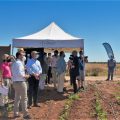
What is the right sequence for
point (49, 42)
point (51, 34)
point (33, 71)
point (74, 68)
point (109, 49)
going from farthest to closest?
point (109, 49) → point (51, 34) → point (49, 42) → point (74, 68) → point (33, 71)

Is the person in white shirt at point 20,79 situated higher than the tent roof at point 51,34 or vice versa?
the tent roof at point 51,34

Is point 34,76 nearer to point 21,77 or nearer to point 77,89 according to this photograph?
point 21,77

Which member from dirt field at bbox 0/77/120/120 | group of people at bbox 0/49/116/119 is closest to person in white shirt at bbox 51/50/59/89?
group of people at bbox 0/49/116/119

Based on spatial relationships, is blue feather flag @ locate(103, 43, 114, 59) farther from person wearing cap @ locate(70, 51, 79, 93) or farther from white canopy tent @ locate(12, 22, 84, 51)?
person wearing cap @ locate(70, 51, 79, 93)

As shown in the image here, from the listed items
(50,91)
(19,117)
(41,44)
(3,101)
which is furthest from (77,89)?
(19,117)

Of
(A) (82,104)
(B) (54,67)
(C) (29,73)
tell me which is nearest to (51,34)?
(B) (54,67)

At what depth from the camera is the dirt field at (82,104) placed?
14.1 meters

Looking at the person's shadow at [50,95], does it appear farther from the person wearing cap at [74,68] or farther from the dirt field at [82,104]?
the person wearing cap at [74,68]

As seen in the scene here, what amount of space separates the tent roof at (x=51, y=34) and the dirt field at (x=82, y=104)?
7.26 feet

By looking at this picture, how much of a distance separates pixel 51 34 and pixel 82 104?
452 centimetres

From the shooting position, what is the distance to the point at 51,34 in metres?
19.9

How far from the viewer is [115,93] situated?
19438 mm

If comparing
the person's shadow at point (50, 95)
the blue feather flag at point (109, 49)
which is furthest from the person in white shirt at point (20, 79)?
the blue feather flag at point (109, 49)

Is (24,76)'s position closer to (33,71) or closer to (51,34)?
(33,71)
